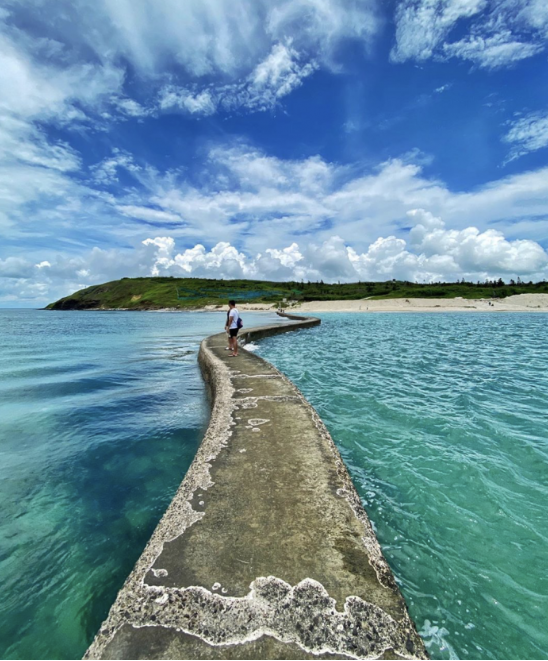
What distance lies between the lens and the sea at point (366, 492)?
286 centimetres

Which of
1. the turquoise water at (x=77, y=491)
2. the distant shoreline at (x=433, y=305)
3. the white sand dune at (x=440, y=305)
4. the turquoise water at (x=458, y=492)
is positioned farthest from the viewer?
the distant shoreline at (x=433, y=305)

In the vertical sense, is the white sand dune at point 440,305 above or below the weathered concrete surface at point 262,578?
below

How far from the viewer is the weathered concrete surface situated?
78.5 inches

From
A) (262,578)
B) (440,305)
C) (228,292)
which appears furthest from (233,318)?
(228,292)

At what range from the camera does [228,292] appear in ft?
462

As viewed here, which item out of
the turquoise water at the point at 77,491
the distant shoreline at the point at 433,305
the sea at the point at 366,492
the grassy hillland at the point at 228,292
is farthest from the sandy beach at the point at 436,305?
the turquoise water at the point at 77,491

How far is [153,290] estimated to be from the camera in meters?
155

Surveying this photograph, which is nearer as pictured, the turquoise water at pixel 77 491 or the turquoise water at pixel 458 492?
the turquoise water at pixel 458 492

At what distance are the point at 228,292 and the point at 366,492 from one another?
13880cm

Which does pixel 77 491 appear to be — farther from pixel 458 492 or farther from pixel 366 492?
pixel 458 492

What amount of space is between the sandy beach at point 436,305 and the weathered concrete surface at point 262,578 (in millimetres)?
78806

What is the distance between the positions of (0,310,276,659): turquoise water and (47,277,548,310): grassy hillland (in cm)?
9555

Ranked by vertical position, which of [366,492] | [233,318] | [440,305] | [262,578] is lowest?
[440,305]

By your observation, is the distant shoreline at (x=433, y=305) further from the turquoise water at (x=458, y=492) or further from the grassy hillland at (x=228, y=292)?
the turquoise water at (x=458, y=492)
